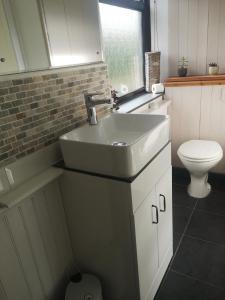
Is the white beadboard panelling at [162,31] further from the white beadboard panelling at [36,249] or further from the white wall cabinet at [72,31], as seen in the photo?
the white beadboard panelling at [36,249]

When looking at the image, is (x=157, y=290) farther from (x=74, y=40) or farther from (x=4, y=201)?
(x=74, y=40)

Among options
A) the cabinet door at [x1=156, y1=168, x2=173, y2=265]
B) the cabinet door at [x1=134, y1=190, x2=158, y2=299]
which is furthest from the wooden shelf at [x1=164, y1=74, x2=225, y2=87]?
the cabinet door at [x1=134, y1=190, x2=158, y2=299]

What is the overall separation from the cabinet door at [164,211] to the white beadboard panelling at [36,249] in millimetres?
558

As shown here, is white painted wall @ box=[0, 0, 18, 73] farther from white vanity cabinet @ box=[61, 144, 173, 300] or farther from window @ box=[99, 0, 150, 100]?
window @ box=[99, 0, 150, 100]

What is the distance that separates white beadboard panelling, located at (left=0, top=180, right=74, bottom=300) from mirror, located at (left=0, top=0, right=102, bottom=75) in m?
0.62

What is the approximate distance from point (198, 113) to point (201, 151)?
1.68 ft

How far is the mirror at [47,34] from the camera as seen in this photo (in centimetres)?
101

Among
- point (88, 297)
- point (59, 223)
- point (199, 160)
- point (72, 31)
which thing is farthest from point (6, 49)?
point (199, 160)

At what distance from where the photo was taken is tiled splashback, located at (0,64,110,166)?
1036 millimetres

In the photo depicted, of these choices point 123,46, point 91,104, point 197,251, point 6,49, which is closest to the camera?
point 6,49

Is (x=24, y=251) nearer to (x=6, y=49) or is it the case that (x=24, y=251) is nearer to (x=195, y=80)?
(x=6, y=49)

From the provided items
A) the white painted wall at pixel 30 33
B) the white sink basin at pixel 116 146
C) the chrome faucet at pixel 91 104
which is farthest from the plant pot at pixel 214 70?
the white painted wall at pixel 30 33

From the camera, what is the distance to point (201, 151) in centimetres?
214

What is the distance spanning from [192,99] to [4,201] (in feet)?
6.75
